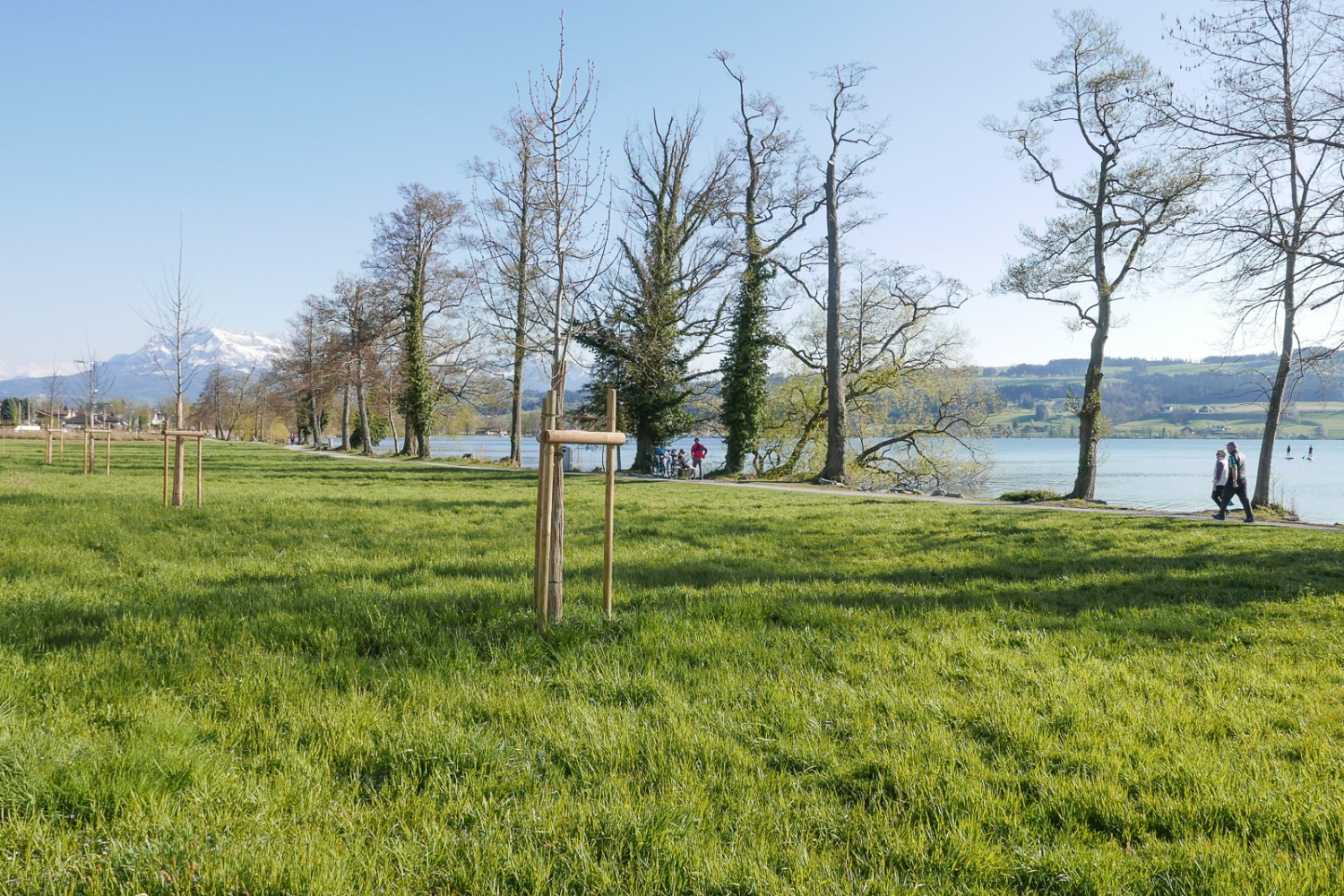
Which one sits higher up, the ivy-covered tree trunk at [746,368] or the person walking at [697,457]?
the ivy-covered tree trunk at [746,368]

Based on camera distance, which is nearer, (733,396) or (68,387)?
(733,396)

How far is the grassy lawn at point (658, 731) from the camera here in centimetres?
260

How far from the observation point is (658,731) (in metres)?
3.67

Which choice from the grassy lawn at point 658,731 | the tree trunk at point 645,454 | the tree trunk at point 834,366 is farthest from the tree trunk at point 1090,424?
the tree trunk at point 645,454

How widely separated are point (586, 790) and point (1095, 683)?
11.2 feet

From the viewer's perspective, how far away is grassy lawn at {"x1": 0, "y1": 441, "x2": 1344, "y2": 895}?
2596mm

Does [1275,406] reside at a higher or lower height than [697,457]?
higher

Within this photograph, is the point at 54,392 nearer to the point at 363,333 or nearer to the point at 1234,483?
the point at 363,333

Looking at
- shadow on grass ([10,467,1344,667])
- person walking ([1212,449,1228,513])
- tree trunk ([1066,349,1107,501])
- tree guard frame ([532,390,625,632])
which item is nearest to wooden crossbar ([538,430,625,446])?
tree guard frame ([532,390,625,632])

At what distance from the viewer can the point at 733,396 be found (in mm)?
29953

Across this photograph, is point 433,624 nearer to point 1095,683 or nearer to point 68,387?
point 1095,683

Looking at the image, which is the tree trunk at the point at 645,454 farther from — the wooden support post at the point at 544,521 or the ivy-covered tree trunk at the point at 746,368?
the wooden support post at the point at 544,521

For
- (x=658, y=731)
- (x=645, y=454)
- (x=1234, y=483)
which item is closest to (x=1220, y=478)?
(x=1234, y=483)

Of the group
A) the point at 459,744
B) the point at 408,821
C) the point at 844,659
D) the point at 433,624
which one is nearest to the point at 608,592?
the point at 433,624
